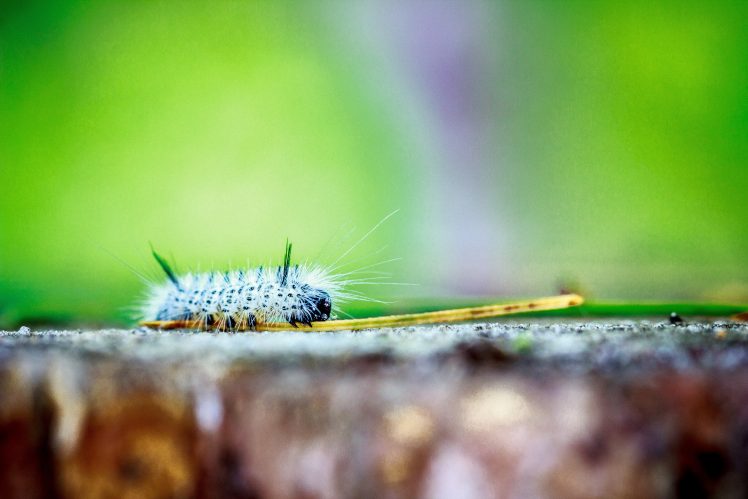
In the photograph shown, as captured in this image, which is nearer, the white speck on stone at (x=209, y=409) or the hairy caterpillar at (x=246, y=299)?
the white speck on stone at (x=209, y=409)

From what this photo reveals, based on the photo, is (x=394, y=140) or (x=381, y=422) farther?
(x=394, y=140)

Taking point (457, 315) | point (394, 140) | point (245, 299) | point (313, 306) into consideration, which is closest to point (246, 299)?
point (245, 299)

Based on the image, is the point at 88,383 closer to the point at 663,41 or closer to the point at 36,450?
the point at 36,450

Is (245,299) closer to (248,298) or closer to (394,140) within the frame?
(248,298)

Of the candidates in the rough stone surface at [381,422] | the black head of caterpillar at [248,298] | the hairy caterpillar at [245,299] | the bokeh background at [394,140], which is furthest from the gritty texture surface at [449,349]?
the bokeh background at [394,140]

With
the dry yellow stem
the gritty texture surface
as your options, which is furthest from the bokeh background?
the gritty texture surface

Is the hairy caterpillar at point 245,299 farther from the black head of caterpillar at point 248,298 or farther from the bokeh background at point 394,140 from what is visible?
the bokeh background at point 394,140
